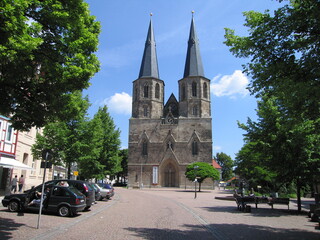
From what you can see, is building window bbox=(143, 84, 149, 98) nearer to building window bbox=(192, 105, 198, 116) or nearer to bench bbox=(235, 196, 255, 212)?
building window bbox=(192, 105, 198, 116)

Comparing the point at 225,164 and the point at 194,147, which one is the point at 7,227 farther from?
the point at 225,164

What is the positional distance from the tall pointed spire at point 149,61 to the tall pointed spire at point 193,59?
6.49 metres

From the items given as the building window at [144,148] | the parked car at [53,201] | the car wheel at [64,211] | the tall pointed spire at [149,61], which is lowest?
the car wheel at [64,211]

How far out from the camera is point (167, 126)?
178ft

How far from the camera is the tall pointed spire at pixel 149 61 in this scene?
57.3 metres

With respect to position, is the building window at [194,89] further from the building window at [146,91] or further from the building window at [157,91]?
the building window at [146,91]

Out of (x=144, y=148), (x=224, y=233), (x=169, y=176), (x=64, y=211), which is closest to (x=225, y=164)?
(x=169, y=176)

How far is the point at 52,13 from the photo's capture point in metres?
7.58

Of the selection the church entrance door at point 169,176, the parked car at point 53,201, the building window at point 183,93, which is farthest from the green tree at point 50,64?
the building window at point 183,93

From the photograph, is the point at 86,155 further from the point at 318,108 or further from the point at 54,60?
the point at 318,108

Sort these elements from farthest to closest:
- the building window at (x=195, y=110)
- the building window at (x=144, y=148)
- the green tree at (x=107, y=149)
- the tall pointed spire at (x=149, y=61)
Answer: the tall pointed spire at (x=149, y=61), the building window at (x=195, y=110), the building window at (x=144, y=148), the green tree at (x=107, y=149)

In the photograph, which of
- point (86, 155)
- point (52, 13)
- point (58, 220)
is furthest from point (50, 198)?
point (86, 155)

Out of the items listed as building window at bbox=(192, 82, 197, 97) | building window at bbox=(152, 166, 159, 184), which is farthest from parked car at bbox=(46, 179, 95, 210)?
building window at bbox=(192, 82, 197, 97)

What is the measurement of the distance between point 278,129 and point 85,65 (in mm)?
11098
